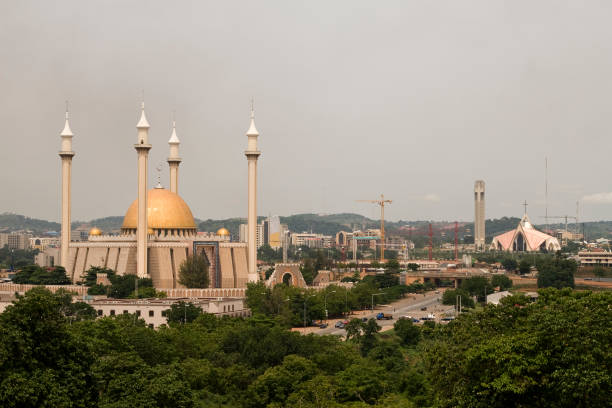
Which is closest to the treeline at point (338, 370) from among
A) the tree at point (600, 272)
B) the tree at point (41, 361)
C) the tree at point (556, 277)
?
the tree at point (41, 361)

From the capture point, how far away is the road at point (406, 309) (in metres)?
74.6

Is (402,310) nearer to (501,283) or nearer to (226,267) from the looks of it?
(226,267)

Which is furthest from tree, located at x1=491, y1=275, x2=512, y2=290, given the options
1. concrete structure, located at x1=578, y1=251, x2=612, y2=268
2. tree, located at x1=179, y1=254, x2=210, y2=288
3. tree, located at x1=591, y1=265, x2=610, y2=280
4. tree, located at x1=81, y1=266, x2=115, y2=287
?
concrete structure, located at x1=578, y1=251, x2=612, y2=268

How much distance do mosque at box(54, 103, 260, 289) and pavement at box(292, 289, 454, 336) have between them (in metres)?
11.6

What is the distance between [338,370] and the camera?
46.9m

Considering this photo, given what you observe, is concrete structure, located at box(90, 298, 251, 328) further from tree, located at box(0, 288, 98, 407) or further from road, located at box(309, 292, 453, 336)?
tree, located at box(0, 288, 98, 407)

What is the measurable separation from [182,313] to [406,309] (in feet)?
96.4

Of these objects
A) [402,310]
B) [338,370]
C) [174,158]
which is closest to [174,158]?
[174,158]

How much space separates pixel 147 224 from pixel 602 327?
6184 cm

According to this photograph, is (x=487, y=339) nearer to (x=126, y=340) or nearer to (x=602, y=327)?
(x=602, y=327)

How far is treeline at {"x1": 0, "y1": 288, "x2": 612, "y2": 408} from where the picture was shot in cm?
2930

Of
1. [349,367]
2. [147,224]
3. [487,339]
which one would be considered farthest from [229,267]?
[487,339]

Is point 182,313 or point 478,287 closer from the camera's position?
point 182,313

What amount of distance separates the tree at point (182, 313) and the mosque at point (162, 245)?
58.8 feet
